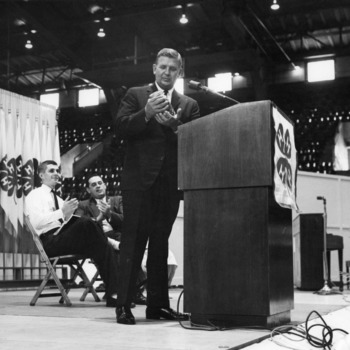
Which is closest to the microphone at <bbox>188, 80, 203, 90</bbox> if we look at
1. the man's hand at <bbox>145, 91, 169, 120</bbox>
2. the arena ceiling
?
the man's hand at <bbox>145, 91, 169, 120</bbox>

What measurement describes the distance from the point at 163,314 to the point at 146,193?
2.06 feet

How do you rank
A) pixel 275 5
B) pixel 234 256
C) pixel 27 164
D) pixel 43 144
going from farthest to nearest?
1. pixel 275 5
2. pixel 43 144
3. pixel 27 164
4. pixel 234 256

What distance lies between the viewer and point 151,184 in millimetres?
2801

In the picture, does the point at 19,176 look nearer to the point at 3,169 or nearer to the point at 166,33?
the point at 3,169

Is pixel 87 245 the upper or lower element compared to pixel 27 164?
lower

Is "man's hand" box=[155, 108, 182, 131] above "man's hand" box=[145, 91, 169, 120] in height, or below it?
below

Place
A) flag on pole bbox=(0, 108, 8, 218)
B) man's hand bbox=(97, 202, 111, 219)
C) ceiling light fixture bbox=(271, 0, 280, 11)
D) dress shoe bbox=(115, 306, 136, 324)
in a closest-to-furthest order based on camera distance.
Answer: dress shoe bbox=(115, 306, 136, 324) → man's hand bbox=(97, 202, 111, 219) → flag on pole bbox=(0, 108, 8, 218) → ceiling light fixture bbox=(271, 0, 280, 11)

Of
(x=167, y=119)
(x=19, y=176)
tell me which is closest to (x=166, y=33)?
(x=19, y=176)

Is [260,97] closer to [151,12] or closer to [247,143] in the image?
[151,12]

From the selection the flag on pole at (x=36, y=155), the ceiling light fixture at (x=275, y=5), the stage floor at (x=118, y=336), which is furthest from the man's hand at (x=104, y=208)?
the ceiling light fixture at (x=275, y=5)

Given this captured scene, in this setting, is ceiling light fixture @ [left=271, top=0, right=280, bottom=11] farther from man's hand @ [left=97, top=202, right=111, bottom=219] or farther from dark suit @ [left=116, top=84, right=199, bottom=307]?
dark suit @ [left=116, top=84, right=199, bottom=307]

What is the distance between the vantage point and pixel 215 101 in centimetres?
1515

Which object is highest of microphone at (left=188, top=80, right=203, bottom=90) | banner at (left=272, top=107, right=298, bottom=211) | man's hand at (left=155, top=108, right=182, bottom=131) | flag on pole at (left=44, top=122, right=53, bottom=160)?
flag on pole at (left=44, top=122, right=53, bottom=160)

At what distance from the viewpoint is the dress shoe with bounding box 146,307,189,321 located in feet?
9.68
